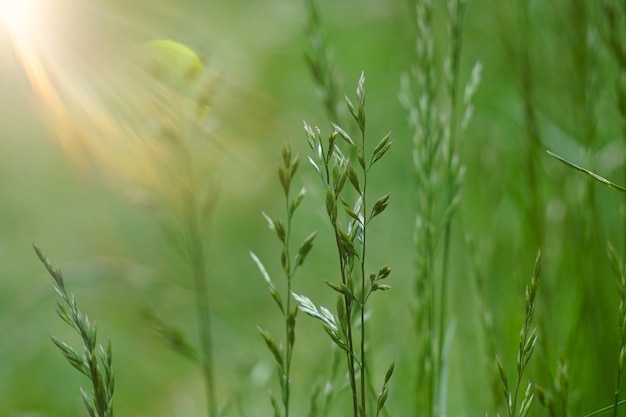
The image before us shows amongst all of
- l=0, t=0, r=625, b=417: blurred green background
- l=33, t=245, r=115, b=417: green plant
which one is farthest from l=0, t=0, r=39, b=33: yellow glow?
l=33, t=245, r=115, b=417: green plant

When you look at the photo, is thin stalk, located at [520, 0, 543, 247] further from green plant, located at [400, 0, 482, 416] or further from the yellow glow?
the yellow glow

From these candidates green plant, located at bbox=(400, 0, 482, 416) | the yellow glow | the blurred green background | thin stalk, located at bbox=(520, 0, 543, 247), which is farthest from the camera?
the yellow glow

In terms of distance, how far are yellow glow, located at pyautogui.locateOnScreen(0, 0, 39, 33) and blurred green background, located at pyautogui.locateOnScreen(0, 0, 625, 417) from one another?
0.40 feet

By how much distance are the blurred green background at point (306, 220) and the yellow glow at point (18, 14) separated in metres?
0.12

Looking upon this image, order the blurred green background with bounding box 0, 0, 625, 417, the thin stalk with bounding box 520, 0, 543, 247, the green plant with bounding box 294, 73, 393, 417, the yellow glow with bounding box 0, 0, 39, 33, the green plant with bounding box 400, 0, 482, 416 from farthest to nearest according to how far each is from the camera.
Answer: the yellow glow with bounding box 0, 0, 39, 33 < the blurred green background with bounding box 0, 0, 625, 417 < the thin stalk with bounding box 520, 0, 543, 247 < the green plant with bounding box 400, 0, 482, 416 < the green plant with bounding box 294, 73, 393, 417

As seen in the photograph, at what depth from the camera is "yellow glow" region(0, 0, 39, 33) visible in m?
3.42

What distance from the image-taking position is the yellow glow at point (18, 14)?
3.42 meters

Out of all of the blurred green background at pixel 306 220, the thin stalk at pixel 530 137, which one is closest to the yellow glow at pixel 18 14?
the blurred green background at pixel 306 220

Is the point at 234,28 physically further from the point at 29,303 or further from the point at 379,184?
the point at 29,303

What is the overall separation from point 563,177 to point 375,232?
3.09ft

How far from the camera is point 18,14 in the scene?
3564 mm

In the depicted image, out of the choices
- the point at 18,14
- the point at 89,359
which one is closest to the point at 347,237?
→ the point at 89,359

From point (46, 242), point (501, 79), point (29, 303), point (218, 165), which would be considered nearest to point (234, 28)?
point (218, 165)

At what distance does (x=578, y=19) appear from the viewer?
1408 mm
